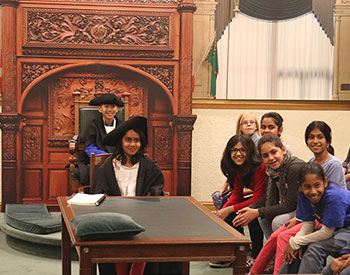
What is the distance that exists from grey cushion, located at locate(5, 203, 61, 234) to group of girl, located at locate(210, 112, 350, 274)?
4.99ft

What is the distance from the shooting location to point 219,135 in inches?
254

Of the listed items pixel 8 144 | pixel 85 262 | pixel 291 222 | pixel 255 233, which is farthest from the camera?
pixel 8 144

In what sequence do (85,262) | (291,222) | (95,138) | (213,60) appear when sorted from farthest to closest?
(213,60), (95,138), (291,222), (85,262)

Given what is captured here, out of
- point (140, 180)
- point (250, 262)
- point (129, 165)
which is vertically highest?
point (129, 165)

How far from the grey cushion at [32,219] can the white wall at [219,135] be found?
6.22 ft

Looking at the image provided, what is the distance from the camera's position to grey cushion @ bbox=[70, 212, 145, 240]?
2.31m

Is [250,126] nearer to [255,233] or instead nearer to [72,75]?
[255,233]

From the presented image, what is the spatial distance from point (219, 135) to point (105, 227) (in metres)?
4.21

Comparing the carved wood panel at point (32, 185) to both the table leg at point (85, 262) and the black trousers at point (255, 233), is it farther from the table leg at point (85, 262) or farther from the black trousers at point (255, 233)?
the table leg at point (85, 262)

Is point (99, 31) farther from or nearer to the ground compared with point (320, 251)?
farther from the ground

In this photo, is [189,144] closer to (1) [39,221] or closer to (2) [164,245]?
(1) [39,221]

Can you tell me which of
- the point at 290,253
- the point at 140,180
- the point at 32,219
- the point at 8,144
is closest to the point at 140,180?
the point at 140,180

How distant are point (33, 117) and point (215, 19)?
94.3 inches

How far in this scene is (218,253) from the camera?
2404 millimetres
